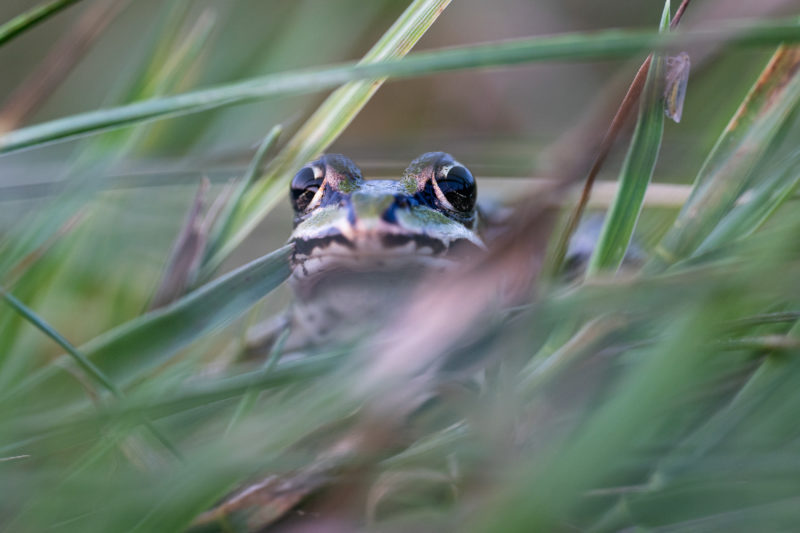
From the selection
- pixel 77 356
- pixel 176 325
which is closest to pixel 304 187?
pixel 176 325

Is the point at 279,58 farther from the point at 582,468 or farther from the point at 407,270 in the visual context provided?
the point at 582,468

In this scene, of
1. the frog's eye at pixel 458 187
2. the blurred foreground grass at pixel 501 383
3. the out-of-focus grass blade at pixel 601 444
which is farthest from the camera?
the frog's eye at pixel 458 187

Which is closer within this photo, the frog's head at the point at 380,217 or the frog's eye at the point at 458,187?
the frog's head at the point at 380,217

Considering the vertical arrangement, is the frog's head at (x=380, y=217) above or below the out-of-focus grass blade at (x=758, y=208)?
above

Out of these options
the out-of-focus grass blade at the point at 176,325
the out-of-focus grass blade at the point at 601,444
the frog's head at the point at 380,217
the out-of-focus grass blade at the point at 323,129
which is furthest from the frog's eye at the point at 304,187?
the out-of-focus grass blade at the point at 601,444

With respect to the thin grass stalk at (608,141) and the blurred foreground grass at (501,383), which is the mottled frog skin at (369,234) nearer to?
the blurred foreground grass at (501,383)

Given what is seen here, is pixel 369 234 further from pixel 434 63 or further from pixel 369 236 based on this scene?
pixel 434 63
